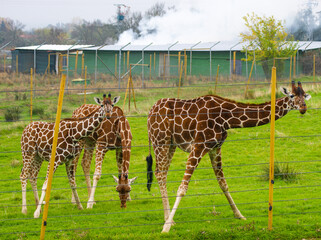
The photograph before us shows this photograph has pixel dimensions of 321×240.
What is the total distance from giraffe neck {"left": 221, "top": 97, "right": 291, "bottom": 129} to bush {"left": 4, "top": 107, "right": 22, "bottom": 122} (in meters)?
14.9

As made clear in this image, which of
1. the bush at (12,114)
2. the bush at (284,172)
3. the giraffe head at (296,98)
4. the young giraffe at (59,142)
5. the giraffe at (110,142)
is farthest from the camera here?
the bush at (12,114)

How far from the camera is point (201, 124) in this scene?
29.5 feet

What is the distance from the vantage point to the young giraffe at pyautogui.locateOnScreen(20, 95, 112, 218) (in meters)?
10.7

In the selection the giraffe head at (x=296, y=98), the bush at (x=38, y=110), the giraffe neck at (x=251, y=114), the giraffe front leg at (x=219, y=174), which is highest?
the giraffe head at (x=296, y=98)

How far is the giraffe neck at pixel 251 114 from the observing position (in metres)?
8.65

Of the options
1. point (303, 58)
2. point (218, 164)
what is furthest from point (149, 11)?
point (218, 164)

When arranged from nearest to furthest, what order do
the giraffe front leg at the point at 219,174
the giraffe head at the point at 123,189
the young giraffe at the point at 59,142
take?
1. the giraffe front leg at the point at 219,174
2. the young giraffe at the point at 59,142
3. the giraffe head at the point at 123,189

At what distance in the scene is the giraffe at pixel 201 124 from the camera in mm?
8656

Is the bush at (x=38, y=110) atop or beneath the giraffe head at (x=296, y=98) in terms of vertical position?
beneath

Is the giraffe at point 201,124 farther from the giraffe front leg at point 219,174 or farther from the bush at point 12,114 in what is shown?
the bush at point 12,114

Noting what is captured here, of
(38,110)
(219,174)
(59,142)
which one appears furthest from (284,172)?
(38,110)

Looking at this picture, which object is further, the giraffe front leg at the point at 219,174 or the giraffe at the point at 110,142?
the giraffe at the point at 110,142

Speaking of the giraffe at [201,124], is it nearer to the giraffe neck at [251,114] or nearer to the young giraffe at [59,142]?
the giraffe neck at [251,114]

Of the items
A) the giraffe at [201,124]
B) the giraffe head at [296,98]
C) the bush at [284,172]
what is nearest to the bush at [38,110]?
the bush at [284,172]
